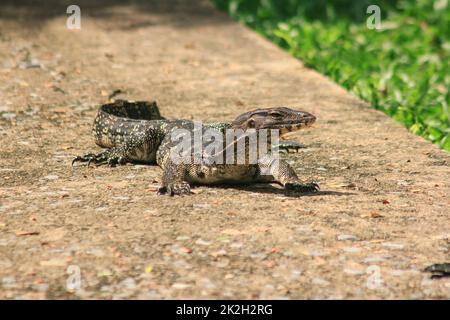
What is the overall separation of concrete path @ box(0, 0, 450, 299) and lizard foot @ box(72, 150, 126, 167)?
108mm

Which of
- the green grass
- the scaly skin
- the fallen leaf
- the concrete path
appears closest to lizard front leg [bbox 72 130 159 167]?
the scaly skin

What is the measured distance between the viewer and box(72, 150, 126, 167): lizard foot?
26.0 feet

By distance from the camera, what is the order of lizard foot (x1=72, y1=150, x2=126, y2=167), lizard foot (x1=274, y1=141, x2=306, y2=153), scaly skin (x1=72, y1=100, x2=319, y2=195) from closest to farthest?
scaly skin (x1=72, y1=100, x2=319, y2=195) → lizard foot (x1=72, y1=150, x2=126, y2=167) → lizard foot (x1=274, y1=141, x2=306, y2=153)

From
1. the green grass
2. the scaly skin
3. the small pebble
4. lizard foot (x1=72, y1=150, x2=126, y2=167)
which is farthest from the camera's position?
the green grass

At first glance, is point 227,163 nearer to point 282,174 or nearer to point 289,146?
point 282,174

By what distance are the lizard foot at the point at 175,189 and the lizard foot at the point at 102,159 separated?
109cm

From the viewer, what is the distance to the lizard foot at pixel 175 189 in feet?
22.7

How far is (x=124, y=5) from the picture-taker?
16.0 metres

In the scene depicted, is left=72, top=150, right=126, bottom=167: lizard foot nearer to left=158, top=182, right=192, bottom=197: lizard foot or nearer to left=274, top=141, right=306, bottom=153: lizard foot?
left=158, top=182, right=192, bottom=197: lizard foot

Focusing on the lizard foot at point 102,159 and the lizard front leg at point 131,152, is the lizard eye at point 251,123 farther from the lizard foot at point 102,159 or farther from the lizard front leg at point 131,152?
the lizard foot at point 102,159

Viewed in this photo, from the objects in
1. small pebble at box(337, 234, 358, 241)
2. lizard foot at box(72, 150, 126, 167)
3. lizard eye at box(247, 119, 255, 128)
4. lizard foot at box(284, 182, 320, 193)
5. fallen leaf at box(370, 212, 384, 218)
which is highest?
lizard eye at box(247, 119, 255, 128)

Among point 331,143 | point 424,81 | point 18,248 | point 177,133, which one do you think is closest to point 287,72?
point 424,81

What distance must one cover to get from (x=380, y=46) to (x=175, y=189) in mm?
7814
